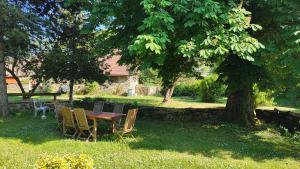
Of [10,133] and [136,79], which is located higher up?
[136,79]

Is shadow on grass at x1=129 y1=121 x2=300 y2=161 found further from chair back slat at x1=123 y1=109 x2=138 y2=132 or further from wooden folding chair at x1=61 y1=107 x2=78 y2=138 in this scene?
wooden folding chair at x1=61 y1=107 x2=78 y2=138

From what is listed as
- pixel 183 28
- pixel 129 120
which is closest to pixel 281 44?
pixel 183 28

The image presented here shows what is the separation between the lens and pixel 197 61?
1884 cm

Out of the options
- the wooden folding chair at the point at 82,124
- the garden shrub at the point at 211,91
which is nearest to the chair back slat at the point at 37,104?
the wooden folding chair at the point at 82,124

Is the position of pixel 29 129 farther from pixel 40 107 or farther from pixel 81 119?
pixel 40 107

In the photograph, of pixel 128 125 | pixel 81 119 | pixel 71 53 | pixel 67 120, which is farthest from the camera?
pixel 71 53

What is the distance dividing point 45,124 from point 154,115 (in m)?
5.44

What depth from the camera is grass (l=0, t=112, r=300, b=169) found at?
9438 mm

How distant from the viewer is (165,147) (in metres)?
11.6

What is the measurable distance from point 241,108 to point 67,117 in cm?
801

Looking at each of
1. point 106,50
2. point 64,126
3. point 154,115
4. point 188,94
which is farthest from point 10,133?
point 188,94

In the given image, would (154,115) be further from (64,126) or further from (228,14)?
(228,14)

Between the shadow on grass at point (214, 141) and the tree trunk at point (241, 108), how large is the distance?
37.9 inches

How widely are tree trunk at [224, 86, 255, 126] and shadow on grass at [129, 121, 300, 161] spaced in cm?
96
